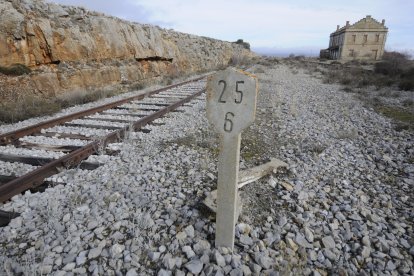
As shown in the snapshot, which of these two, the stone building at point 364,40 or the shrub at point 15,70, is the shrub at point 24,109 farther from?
the stone building at point 364,40

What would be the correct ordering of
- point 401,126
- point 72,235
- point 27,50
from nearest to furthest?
1. point 72,235
2. point 401,126
3. point 27,50

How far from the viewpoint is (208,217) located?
3078 millimetres

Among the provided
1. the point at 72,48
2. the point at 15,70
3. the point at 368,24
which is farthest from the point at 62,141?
the point at 368,24

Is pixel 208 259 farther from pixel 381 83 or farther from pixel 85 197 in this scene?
pixel 381 83

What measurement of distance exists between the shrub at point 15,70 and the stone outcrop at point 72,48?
0.17m

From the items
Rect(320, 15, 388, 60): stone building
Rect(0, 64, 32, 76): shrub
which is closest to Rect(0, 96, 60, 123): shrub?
Rect(0, 64, 32, 76): shrub

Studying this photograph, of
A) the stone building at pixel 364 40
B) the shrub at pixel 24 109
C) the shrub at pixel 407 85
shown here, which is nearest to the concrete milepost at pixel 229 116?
the shrub at pixel 24 109

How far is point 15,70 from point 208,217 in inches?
349

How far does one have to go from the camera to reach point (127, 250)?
2.59 meters

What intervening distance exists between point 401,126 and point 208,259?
6.88 meters

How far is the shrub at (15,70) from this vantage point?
8516mm

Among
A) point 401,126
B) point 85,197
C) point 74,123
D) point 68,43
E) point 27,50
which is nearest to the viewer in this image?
point 85,197

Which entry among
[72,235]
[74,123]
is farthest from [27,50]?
[72,235]

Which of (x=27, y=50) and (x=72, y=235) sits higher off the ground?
(x=27, y=50)
